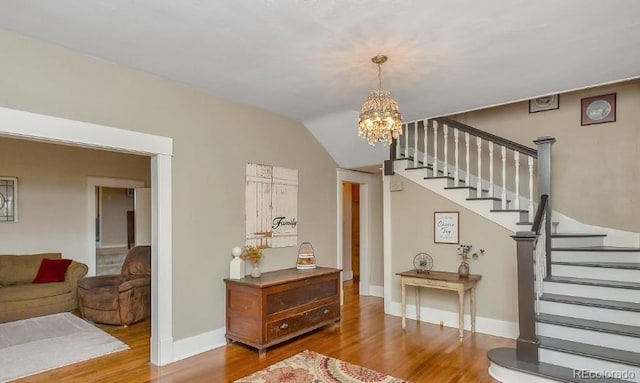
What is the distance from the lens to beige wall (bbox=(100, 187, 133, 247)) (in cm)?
812

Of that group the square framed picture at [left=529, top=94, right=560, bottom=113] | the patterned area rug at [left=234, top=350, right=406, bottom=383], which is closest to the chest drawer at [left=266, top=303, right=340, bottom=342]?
the patterned area rug at [left=234, top=350, right=406, bottom=383]

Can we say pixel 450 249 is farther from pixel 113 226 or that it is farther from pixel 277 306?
pixel 113 226

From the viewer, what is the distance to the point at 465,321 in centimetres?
467

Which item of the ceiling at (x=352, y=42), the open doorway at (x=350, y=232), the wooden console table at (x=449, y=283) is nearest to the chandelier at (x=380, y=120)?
the ceiling at (x=352, y=42)

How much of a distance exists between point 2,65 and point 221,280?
2675 mm

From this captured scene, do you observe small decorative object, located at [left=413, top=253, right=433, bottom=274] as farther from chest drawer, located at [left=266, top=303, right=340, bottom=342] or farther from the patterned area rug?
the patterned area rug

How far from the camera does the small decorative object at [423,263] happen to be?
488 centimetres

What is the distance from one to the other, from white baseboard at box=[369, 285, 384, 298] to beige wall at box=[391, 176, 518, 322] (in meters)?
1.17

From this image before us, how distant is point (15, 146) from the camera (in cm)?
553

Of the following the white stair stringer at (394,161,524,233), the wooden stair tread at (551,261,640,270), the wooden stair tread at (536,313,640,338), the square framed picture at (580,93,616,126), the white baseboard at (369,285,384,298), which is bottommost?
the white baseboard at (369,285,384,298)

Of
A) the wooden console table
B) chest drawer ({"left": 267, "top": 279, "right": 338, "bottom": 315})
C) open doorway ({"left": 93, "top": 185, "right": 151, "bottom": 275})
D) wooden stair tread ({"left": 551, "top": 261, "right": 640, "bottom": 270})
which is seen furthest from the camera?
open doorway ({"left": 93, "top": 185, "right": 151, "bottom": 275})

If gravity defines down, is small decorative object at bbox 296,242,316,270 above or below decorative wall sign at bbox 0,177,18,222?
below

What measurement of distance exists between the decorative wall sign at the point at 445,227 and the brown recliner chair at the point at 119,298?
12.9 ft

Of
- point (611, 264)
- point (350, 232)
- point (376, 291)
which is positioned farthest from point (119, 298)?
point (611, 264)
